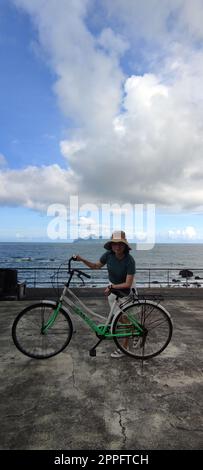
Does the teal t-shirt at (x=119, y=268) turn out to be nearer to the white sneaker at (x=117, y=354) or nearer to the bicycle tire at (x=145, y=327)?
the bicycle tire at (x=145, y=327)

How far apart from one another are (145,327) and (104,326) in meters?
0.59

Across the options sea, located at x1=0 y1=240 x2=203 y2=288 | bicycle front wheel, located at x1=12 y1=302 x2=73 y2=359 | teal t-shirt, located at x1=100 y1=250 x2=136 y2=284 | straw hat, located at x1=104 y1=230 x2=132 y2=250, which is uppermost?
straw hat, located at x1=104 y1=230 x2=132 y2=250

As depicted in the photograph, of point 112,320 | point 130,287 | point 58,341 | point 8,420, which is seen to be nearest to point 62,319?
point 58,341

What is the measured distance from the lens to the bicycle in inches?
170

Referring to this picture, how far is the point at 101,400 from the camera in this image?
10.9 feet

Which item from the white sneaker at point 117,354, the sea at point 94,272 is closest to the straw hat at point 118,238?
the sea at point 94,272

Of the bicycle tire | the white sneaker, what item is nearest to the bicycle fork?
the bicycle tire

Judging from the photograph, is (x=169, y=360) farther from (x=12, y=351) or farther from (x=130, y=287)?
(x=12, y=351)

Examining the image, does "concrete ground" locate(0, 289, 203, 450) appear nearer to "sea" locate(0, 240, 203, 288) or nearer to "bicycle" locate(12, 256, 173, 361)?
"bicycle" locate(12, 256, 173, 361)

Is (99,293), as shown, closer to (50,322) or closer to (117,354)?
(117,354)

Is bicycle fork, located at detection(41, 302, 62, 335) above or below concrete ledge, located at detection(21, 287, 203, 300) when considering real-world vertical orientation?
above

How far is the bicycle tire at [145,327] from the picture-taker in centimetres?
434
